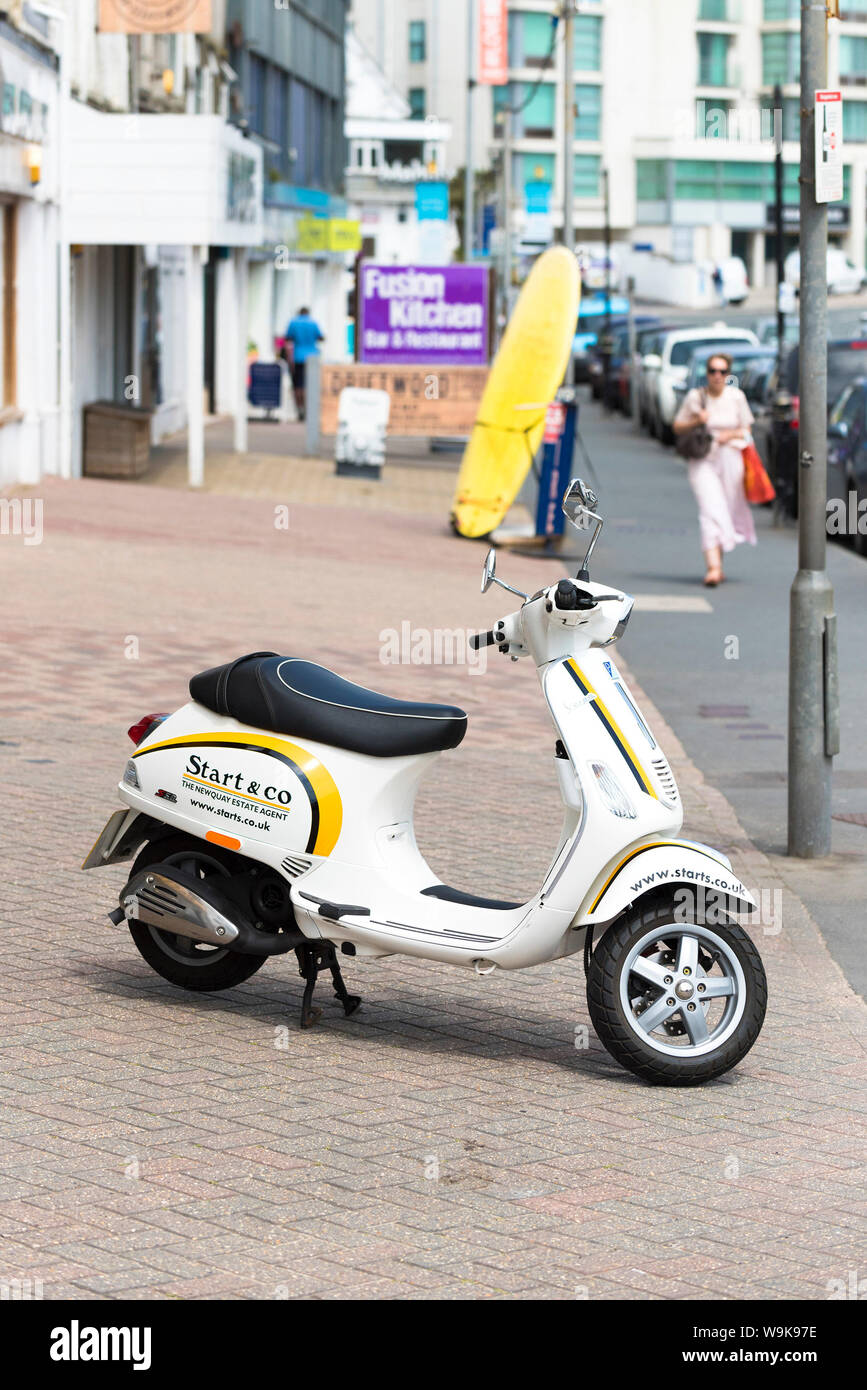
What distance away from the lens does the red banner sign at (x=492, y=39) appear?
58.8 meters

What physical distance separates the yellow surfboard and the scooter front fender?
590 inches

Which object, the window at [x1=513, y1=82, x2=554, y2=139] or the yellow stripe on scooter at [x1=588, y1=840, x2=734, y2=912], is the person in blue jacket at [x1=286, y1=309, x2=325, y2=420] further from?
the window at [x1=513, y1=82, x2=554, y2=139]

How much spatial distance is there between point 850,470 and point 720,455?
4.34m

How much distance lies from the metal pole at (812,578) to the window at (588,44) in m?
105

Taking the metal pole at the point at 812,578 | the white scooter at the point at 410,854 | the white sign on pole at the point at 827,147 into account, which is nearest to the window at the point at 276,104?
the metal pole at the point at 812,578

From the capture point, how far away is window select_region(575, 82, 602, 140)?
359 feet

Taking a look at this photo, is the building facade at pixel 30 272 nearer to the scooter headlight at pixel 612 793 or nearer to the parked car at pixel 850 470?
the parked car at pixel 850 470

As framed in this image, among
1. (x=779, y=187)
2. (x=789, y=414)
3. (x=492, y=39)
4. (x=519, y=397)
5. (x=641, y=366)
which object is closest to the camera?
(x=519, y=397)

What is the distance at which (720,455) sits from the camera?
1669 cm

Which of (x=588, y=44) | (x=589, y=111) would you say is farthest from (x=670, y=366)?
(x=588, y=44)

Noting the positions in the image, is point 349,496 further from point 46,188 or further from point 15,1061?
point 15,1061

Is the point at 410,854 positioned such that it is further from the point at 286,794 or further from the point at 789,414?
the point at 789,414

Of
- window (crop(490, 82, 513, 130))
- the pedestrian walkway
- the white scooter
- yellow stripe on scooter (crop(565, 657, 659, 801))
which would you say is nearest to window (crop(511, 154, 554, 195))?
window (crop(490, 82, 513, 130))

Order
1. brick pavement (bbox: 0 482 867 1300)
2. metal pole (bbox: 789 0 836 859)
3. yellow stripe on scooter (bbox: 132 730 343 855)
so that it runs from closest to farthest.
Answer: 1. brick pavement (bbox: 0 482 867 1300)
2. yellow stripe on scooter (bbox: 132 730 343 855)
3. metal pole (bbox: 789 0 836 859)
